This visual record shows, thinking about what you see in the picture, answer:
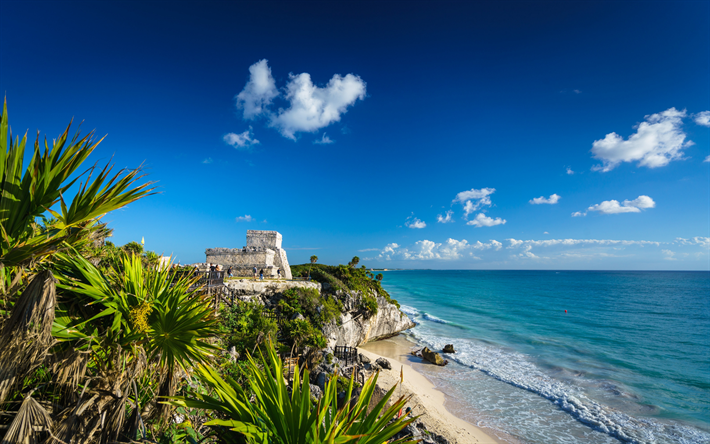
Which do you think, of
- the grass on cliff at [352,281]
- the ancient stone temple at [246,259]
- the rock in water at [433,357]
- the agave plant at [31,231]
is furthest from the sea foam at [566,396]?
the agave plant at [31,231]

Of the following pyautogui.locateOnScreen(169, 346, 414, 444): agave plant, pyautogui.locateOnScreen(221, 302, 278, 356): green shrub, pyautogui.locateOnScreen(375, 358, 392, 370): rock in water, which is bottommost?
pyautogui.locateOnScreen(375, 358, 392, 370): rock in water

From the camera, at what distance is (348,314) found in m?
19.3

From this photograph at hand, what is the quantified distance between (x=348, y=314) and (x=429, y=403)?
309 inches

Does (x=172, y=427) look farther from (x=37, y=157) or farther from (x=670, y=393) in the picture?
(x=670, y=393)

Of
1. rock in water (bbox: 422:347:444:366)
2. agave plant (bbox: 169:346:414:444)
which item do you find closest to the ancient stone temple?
rock in water (bbox: 422:347:444:366)

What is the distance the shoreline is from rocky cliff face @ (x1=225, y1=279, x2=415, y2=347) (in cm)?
177

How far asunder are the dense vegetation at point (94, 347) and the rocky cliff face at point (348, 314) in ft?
41.3

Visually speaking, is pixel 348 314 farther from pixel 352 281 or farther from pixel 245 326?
pixel 245 326

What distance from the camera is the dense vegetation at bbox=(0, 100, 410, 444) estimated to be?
1919 mm

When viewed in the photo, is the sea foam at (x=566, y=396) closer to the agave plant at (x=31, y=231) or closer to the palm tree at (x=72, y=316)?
the palm tree at (x=72, y=316)

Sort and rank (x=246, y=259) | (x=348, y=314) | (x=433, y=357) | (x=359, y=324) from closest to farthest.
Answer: (x=433, y=357) < (x=348, y=314) < (x=359, y=324) < (x=246, y=259)

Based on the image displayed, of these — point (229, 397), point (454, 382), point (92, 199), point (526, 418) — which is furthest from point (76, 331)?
point (454, 382)

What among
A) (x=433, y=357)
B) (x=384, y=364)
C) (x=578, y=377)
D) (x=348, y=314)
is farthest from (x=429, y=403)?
(x=578, y=377)

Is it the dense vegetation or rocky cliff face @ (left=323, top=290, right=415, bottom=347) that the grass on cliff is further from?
the dense vegetation
